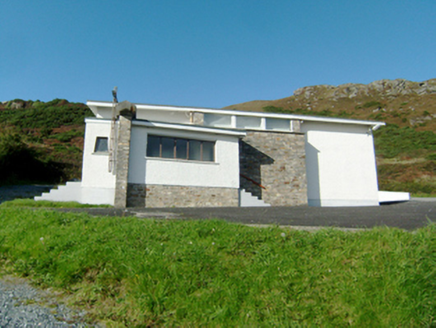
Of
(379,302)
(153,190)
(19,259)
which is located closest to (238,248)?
(379,302)

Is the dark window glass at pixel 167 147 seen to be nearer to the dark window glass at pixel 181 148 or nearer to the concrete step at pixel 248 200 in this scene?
the dark window glass at pixel 181 148

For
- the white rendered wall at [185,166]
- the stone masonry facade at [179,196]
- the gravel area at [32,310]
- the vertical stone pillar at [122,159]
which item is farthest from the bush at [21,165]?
the gravel area at [32,310]

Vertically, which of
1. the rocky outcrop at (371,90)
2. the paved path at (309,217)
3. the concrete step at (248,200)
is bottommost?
the paved path at (309,217)

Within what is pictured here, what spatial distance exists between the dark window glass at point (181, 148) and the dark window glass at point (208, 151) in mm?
922

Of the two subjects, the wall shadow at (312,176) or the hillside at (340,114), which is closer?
the wall shadow at (312,176)

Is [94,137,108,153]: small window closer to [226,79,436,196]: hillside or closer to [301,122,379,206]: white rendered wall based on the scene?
[301,122,379,206]: white rendered wall

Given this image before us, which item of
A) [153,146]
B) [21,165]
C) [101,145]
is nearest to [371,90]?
[153,146]

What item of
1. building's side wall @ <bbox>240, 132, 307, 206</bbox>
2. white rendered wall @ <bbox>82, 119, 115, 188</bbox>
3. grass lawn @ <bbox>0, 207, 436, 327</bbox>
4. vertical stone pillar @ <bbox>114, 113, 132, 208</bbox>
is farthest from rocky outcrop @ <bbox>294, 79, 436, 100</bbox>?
grass lawn @ <bbox>0, 207, 436, 327</bbox>

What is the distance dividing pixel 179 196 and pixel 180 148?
2.27 metres

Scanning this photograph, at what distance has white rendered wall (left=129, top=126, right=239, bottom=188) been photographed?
42.2ft

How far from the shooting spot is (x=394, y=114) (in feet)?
201

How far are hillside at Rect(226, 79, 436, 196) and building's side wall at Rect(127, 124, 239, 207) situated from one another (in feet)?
76.2

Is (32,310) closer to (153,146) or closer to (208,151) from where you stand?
(153,146)

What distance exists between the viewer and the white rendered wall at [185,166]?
12859 millimetres
